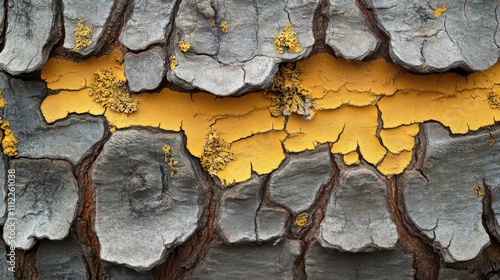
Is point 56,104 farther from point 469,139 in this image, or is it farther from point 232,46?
point 469,139

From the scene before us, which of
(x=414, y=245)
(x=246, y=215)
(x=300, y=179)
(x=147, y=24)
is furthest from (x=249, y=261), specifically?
(x=147, y=24)

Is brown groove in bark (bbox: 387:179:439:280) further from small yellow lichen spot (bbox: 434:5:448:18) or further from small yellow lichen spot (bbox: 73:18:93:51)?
small yellow lichen spot (bbox: 73:18:93:51)

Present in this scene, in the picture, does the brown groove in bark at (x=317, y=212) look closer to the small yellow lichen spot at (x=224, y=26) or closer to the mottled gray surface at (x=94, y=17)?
the small yellow lichen spot at (x=224, y=26)

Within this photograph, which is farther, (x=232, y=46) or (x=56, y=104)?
(x=56, y=104)

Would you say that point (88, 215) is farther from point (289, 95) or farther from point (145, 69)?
point (289, 95)

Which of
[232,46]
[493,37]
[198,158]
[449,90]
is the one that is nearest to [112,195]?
[198,158]
